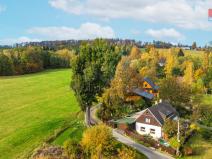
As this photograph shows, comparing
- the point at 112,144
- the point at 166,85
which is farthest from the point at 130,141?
the point at 166,85

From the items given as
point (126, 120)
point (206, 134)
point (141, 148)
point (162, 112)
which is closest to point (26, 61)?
point (126, 120)

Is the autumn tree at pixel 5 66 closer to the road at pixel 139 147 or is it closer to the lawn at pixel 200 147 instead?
the road at pixel 139 147

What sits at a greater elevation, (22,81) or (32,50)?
(32,50)

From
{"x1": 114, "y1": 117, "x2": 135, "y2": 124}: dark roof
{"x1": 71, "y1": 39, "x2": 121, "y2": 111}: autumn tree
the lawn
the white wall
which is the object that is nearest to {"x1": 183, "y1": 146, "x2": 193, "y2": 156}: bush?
the lawn

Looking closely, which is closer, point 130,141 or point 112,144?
point 112,144

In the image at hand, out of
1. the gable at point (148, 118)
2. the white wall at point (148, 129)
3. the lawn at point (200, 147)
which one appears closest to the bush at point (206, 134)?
the lawn at point (200, 147)

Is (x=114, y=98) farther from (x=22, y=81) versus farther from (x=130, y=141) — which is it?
(x=22, y=81)

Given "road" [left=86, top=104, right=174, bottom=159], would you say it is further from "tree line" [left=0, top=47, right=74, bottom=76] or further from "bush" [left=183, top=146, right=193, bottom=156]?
"tree line" [left=0, top=47, right=74, bottom=76]
